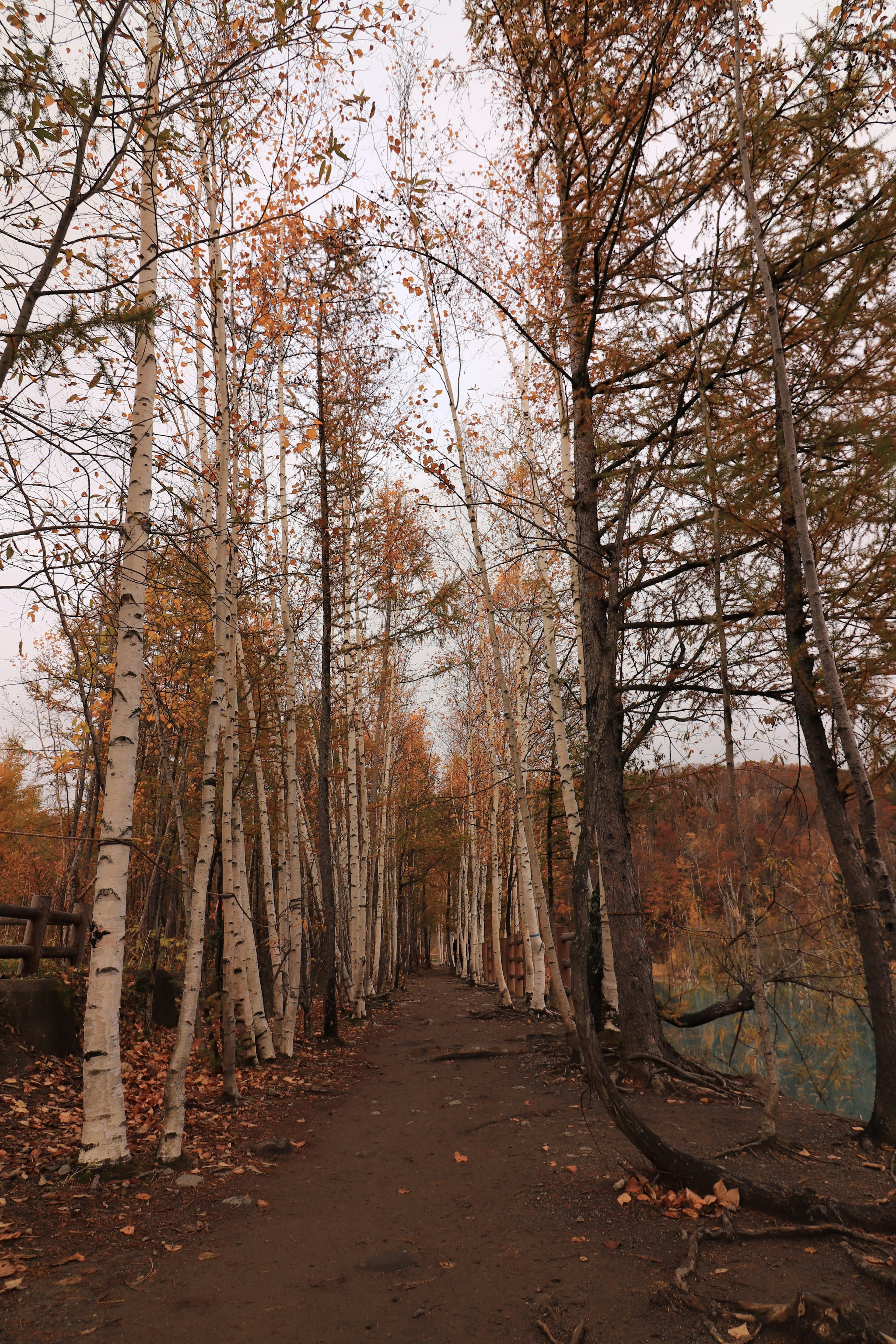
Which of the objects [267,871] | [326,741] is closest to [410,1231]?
[267,871]

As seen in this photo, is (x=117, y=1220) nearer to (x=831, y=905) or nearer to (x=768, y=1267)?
(x=768, y=1267)

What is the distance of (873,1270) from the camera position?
260 cm

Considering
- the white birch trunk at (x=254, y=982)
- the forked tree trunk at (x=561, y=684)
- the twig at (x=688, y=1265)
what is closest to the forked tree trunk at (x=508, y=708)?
the forked tree trunk at (x=561, y=684)

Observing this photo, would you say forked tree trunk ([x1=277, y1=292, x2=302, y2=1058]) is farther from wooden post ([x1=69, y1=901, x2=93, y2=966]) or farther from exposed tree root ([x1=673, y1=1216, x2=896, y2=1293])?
exposed tree root ([x1=673, y1=1216, x2=896, y2=1293])

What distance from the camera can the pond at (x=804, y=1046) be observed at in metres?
5.93

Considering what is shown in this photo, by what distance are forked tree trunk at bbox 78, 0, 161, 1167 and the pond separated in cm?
407

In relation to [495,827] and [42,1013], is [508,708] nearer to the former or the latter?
[42,1013]

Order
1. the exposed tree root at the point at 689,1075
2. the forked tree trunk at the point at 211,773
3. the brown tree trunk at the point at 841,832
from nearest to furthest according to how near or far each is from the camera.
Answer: the forked tree trunk at the point at 211,773 < the brown tree trunk at the point at 841,832 < the exposed tree root at the point at 689,1075

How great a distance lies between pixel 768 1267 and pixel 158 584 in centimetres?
483

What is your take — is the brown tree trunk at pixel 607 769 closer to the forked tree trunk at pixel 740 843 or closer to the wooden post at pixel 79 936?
the forked tree trunk at pixel 740 843

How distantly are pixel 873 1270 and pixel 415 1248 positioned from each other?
2150mm

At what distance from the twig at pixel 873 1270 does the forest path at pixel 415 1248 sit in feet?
2.34

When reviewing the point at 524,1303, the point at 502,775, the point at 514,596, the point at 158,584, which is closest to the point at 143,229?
the point at 158,584

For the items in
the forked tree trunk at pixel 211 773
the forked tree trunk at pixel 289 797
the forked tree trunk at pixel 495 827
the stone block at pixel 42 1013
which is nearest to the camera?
the forked tree trunk at pixel 211 773
